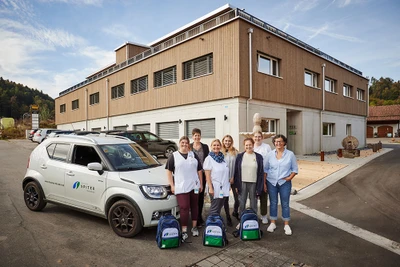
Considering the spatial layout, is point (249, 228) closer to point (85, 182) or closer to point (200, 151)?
point (200, 151)

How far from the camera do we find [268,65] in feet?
48.4

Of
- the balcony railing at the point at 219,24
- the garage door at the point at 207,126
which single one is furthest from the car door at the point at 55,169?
the balcony railing at the point at 219,24

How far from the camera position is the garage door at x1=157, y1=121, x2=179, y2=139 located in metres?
16.7

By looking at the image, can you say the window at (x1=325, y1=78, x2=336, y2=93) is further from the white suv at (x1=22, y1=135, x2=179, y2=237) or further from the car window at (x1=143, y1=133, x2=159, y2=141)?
the white suv at (x1=22, y1=135, x2=179, y2=237)

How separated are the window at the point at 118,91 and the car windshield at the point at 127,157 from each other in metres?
17.8

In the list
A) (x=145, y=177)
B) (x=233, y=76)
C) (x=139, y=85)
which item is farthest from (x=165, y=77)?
(x=145, y=177)

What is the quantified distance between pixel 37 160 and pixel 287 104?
45.5 ft

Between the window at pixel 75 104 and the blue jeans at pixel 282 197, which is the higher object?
the window at pixel 75 104

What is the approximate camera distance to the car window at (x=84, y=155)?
486 cm

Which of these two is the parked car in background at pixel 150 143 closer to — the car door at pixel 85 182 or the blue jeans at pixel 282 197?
the car door at pixel 85 182

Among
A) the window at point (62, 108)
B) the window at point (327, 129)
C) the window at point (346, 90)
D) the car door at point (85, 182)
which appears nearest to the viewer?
the car door at point (85, 182)

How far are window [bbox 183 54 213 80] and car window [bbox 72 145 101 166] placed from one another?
10.3m

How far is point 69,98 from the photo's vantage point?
32.7 m

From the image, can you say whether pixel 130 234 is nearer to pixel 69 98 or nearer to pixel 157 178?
pixel 157 178
